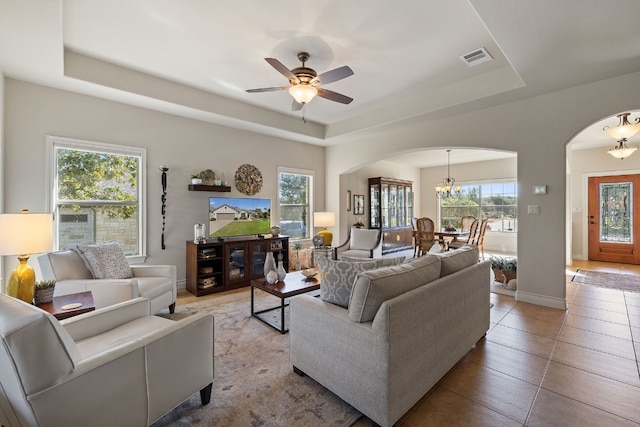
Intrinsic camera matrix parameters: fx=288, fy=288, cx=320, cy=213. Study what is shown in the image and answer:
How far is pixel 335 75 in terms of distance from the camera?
264 centimetres

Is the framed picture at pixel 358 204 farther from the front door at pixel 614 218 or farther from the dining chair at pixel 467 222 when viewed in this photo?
the front door at pixel 614 218

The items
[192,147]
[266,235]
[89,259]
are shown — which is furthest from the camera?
[266,235]

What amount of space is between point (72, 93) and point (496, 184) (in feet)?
30.3

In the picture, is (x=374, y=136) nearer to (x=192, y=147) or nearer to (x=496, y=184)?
(x=192, y=147)

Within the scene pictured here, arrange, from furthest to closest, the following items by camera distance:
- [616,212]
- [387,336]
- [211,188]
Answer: [616,212] < [211,188] < [387,336]

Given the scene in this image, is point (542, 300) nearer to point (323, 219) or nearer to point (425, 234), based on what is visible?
point (425, 234)

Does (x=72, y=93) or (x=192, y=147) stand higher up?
(x=72, y=93)

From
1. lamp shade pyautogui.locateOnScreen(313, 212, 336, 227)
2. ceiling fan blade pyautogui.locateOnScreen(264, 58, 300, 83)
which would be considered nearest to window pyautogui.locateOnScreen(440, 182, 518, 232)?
lamp shade pyautogui.locateOnScreen(313, 212, 336, 227)

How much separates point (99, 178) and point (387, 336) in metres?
4.11

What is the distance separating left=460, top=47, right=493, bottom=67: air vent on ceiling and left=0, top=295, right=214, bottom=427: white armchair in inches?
137

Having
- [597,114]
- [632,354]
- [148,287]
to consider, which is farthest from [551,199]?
[148,287]

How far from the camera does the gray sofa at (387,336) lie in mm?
1552

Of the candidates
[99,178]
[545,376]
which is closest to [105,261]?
[99,178]

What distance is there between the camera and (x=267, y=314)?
3.37 m
